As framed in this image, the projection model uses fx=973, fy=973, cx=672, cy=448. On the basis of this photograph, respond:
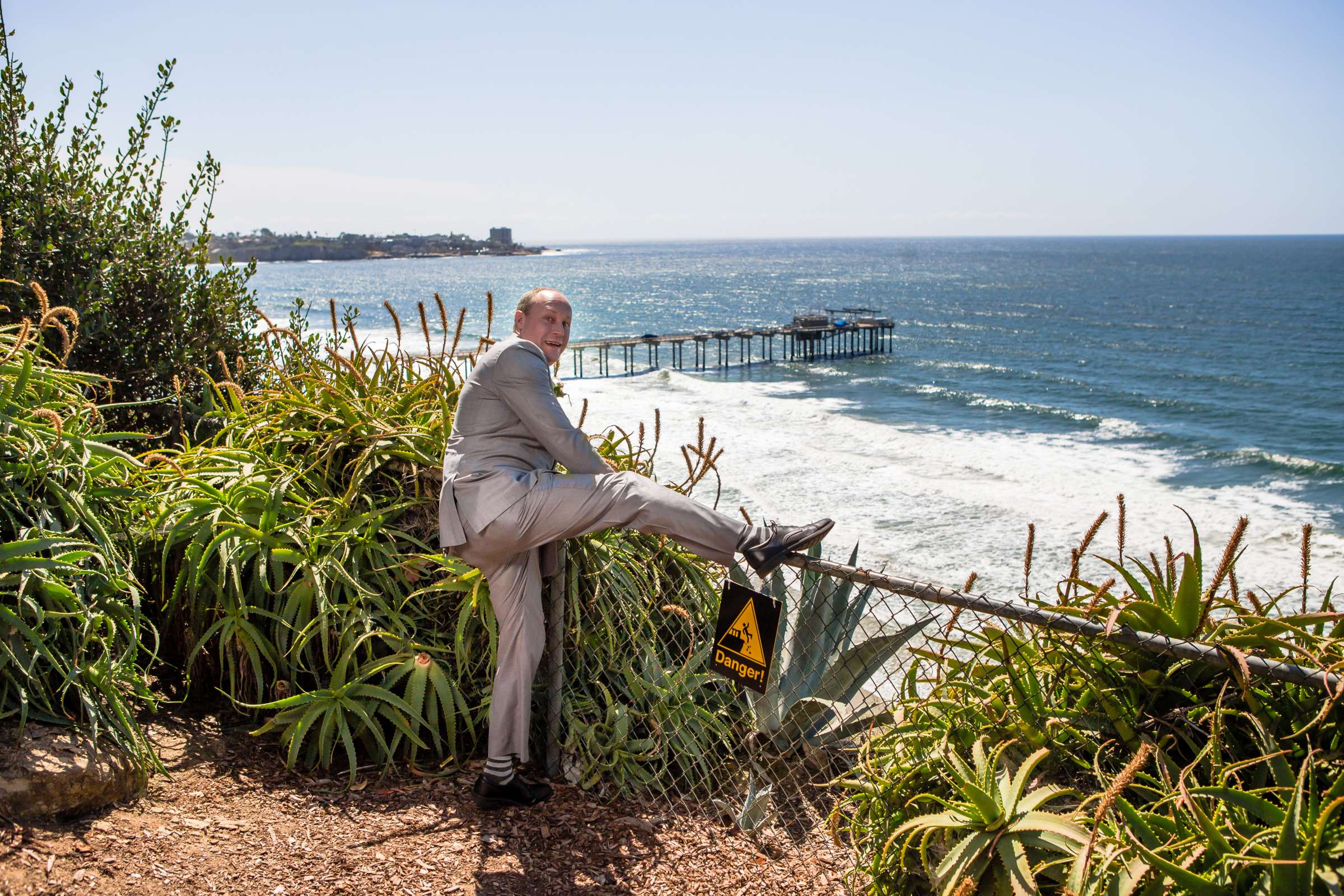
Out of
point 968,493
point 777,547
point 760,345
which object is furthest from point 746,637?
point 760,345

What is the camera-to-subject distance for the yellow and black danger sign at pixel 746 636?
327 centimetres

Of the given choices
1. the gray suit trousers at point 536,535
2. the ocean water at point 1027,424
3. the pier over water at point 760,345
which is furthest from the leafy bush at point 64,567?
the pier over water at point 760,345

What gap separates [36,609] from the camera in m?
3.16

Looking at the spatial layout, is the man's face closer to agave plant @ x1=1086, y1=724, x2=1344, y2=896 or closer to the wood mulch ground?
the wood mulch ground

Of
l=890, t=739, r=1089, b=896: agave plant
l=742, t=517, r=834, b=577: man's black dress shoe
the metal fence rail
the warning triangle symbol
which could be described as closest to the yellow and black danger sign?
the warning triangle symbol

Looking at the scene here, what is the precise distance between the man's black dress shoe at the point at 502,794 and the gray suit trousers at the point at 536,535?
0.33 feet

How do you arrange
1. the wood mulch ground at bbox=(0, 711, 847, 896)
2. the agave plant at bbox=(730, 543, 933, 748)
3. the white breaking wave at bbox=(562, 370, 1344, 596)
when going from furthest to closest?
the white breaking wave at bbox=(562, 370, 1344, 596) < the agave plant at bbox=(730, 543, 933, 748) < the wood mulch ground at bbox=(0, 711, 847, 896)

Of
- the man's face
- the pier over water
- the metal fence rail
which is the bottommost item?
the pier over water

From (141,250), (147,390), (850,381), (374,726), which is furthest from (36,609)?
(850,381)

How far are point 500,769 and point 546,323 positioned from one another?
1603 millimetres

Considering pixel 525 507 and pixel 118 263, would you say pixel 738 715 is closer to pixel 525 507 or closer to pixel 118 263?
pixel 525 507

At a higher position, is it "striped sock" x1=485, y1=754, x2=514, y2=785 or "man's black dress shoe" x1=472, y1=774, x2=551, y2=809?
"striped sock" x1=485, y1=754, x2=514, y2=785

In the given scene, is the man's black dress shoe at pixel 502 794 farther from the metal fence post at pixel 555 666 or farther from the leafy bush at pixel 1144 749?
the leafy bush at pixel 1144 749

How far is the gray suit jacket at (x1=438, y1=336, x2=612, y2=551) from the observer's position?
328cm
